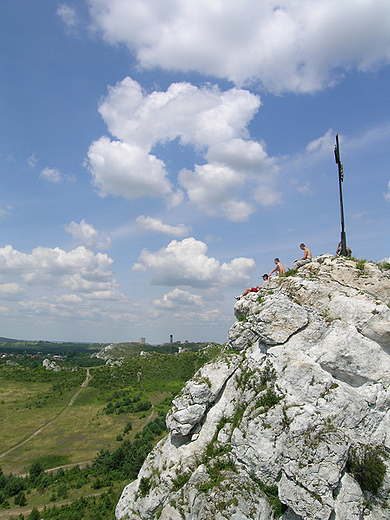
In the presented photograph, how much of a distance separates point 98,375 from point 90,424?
52.7 m

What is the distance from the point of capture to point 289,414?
1518cm

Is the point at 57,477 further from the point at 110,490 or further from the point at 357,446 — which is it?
the point at 357,446

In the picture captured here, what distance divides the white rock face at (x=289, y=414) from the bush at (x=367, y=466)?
0.21 m

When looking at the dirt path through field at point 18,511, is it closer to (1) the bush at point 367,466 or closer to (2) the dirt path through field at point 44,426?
(2) the dirt path through field at point 44,426

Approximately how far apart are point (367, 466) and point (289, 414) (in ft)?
13.1

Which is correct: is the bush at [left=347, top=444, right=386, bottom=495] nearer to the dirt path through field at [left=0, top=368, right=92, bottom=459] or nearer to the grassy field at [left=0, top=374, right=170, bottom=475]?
the grassy field at [left=0, top=374, right=170, bottom=475]

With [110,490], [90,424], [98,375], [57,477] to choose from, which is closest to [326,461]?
[110,490]

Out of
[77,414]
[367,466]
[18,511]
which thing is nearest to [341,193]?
[367,466]

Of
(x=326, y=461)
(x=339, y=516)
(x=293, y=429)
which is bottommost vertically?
(x=339, y=516)

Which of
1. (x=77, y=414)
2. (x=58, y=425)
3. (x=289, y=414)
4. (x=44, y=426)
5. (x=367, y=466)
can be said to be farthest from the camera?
(x=77, y=414)

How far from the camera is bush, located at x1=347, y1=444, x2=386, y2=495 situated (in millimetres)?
13352

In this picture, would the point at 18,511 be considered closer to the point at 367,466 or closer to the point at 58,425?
the point at 58,425

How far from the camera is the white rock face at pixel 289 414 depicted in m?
13.4

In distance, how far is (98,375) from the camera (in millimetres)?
141875
